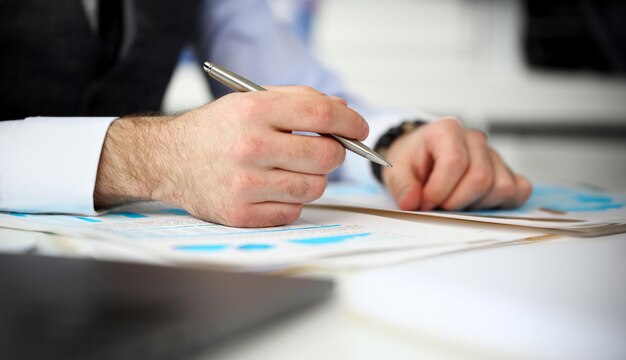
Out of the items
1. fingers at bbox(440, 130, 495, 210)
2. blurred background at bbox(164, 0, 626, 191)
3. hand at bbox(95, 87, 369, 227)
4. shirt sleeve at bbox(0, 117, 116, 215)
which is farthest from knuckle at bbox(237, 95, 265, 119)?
blurred background at bbox(164, 0, 626, 191)

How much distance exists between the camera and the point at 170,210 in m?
0.55

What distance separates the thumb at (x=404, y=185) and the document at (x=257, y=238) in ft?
0.23

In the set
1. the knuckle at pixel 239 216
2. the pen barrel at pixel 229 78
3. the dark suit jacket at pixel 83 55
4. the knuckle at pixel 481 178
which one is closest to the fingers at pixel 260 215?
the knuckle at pixel 239 216

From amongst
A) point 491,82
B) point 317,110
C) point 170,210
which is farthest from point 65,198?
point 491,82

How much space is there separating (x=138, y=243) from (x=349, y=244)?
14 centimetres

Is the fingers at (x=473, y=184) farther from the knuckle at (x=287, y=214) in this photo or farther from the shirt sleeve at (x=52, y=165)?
the shirt sleeve at (x=52, y=165)

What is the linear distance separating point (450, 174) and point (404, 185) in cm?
5

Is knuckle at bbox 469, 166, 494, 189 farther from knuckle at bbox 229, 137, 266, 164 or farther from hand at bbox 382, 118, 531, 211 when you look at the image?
knuckle at bbox 229, 137, 266, 164

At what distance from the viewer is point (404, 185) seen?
60 centimetres

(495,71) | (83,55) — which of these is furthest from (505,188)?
(495,71)

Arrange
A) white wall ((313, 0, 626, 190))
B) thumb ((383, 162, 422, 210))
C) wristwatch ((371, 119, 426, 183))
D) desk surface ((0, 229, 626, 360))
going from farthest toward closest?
white wall ((313, 0, 626, 190)), wristwatch ((371, 119, 426, 183)), thumb ((383, 162, 422, 210)), desk surface ((0, 229, 626, 360))

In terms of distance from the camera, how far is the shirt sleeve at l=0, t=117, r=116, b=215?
510 millimetres

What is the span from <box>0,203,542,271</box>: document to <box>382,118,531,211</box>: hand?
0.10 meters

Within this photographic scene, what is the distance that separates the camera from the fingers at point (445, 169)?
593 millimetres
